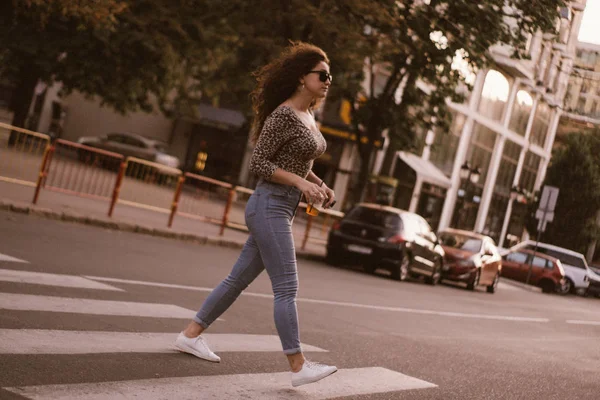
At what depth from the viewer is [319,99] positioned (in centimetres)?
612

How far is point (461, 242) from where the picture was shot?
2702 cm

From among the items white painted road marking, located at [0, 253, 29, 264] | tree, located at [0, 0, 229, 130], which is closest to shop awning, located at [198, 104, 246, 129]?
tree, located at [0, 0, 229, 130]

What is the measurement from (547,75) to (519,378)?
58.7m

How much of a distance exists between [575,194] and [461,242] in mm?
30997

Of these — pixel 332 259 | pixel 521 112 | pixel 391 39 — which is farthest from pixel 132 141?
pixel 521 112

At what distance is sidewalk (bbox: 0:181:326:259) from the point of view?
53.3 ft

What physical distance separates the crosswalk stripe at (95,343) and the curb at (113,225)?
890 centimetres

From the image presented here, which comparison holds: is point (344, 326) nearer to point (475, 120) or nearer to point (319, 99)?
point (319, 99)

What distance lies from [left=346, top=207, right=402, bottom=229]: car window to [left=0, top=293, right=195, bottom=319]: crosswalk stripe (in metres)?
13.7

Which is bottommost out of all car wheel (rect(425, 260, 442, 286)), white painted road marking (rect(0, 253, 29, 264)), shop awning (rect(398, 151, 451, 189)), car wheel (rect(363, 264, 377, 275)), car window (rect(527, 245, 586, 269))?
white painted road marking (rect(0, 253, 29, 264))

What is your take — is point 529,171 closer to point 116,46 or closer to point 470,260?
point 470,260

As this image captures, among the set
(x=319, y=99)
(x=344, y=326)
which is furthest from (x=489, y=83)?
(x=319, y=99)

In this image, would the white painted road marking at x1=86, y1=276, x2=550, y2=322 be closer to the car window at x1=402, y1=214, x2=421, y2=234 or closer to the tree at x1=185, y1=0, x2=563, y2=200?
the car window at x1=402, y1=214, x2=421, y2=234

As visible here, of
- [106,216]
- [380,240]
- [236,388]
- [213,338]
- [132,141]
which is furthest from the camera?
[132,141]
